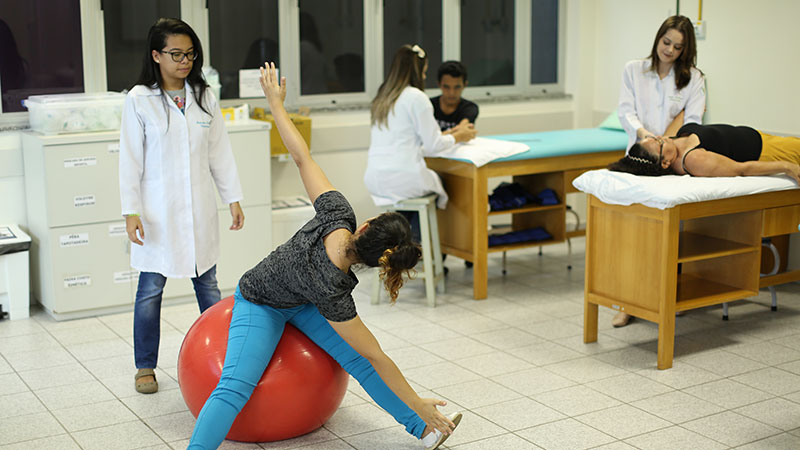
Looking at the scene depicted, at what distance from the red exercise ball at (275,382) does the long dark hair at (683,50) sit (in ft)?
7.71

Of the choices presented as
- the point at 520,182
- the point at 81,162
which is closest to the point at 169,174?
the point at 81,162

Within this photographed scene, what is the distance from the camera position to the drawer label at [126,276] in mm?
4535

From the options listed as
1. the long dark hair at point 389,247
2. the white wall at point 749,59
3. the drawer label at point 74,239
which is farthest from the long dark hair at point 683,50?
the drawer label at point 74,239

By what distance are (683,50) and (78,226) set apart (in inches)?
119

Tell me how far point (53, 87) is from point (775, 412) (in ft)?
12.7

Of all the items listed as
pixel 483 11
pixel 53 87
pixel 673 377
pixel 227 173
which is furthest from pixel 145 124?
pixel 483 11

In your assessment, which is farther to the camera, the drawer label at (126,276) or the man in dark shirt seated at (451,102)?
the man in dark shirt seated at (451,102)

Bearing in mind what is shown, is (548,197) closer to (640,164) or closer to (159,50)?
(640,164)

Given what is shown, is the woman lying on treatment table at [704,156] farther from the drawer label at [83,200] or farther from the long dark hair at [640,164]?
the drawer label at [83,200]

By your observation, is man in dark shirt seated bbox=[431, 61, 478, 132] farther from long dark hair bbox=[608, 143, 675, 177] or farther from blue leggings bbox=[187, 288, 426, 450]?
blue leggings bbox=[187, 288, 426, 450]

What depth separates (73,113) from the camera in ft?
14.4

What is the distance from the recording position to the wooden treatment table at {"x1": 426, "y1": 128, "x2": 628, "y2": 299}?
4.75m

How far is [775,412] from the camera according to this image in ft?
10.8

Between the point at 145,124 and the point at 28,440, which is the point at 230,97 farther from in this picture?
the point at 28,440
